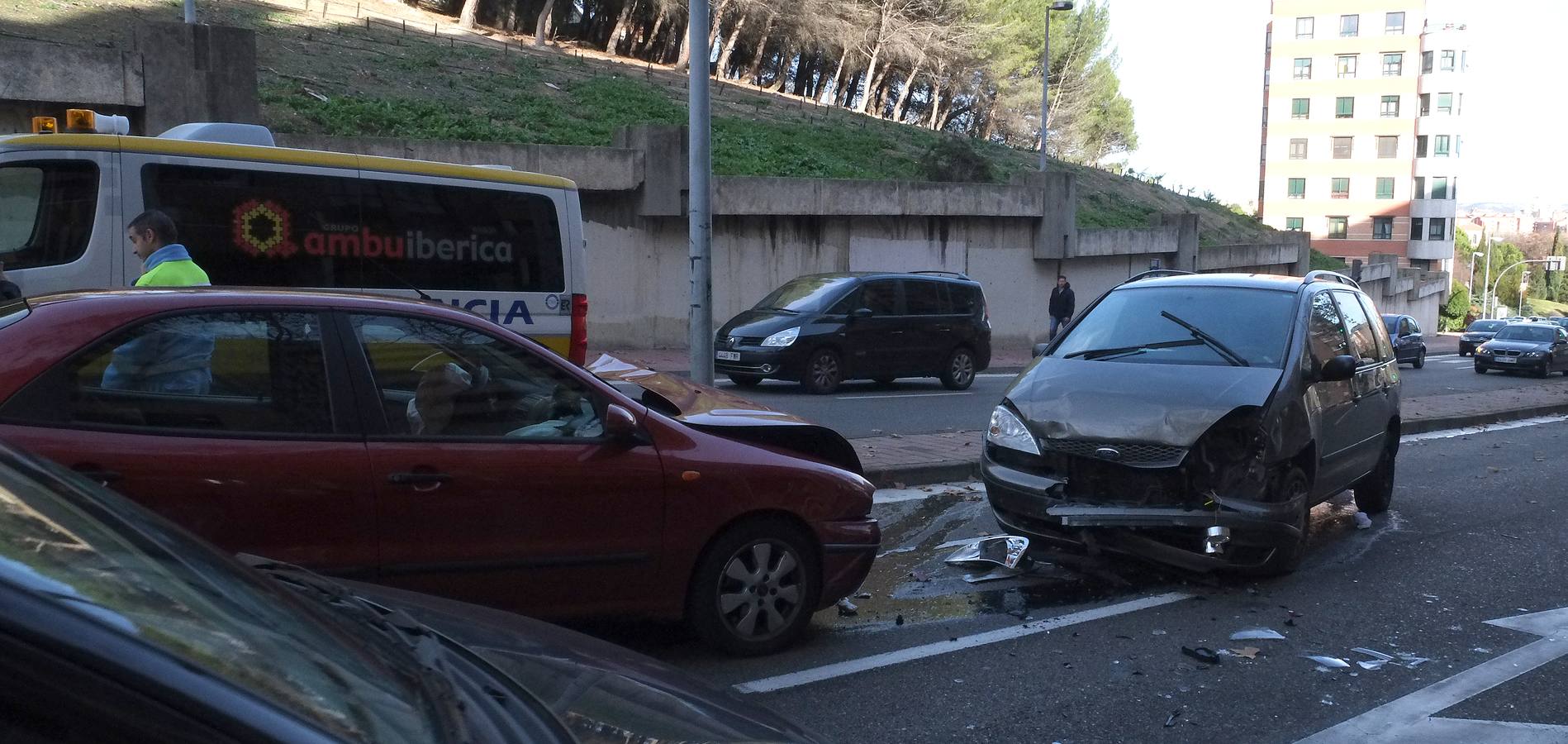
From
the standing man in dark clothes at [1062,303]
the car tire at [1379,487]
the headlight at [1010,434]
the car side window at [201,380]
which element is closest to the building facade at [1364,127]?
the standing man in dark clothes at [1062,303]

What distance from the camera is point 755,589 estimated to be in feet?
16.9

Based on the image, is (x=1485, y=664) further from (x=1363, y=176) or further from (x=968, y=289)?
(x=1363, y=176)

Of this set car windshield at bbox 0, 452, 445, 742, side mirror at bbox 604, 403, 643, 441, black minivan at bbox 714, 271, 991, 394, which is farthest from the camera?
black minivan at bbox 714, 271, 991, 394

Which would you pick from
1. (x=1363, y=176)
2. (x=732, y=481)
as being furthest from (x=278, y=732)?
(x=1363, y=176)

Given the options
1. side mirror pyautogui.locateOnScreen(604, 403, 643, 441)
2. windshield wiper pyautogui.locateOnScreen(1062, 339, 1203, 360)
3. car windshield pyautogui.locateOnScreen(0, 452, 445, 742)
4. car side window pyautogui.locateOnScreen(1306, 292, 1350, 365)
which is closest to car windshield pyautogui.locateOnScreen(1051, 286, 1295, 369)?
windshield wiper pyautogui.locateOnScreen(1062, 339, 1203, 360)

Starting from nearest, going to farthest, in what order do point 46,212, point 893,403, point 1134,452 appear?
point 1134,452 → point 46,212 → point 893,403

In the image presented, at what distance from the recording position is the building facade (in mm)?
81500

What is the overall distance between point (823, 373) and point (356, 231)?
25.1ft

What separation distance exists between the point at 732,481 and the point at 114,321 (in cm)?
235

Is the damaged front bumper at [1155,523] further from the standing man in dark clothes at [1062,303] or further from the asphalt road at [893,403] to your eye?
the standing man in dark clothes at [1062,303]

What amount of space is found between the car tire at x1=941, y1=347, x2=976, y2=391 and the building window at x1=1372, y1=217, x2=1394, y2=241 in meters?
76.8

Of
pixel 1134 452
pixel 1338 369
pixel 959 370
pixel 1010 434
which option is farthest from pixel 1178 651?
pixel 959 370

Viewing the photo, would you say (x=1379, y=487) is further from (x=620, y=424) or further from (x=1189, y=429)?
(x=620, y=424)

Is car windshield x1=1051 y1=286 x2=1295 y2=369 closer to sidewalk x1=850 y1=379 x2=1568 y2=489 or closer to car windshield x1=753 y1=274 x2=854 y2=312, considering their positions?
sidewalk x1=850 y1=379 x2=1568 y2=489
